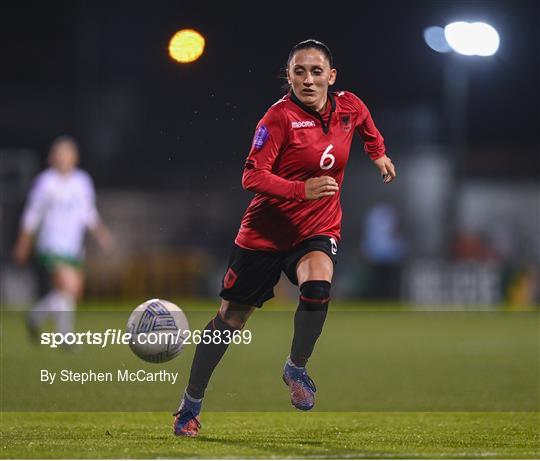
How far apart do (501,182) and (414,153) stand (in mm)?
4989

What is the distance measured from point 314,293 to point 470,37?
2.91 metres

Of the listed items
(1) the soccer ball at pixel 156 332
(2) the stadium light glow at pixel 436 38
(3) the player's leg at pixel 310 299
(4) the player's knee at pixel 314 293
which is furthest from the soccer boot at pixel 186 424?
(2) the stadium light glow at pixel 436 38

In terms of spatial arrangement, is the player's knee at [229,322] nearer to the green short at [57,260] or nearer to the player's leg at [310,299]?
the player's leg at [310,299]

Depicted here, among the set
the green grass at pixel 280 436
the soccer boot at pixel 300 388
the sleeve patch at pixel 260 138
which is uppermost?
the sleeve patch at pixel 260 138

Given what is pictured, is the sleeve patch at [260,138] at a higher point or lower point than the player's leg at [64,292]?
higher

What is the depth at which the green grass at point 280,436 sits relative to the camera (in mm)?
6305

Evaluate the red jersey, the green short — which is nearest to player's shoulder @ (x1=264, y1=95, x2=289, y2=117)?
the red jersey

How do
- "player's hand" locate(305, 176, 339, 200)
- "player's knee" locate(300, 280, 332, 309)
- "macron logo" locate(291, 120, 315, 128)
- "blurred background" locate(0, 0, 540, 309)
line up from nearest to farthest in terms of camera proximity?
"player's hand" locate(305, 176, 339, 200)
"player's knee" locate(300, 280, 332, 309)
"macron logo" locate(291, 120, 315, 128)
"blurred background" locate(0, 0, 540, 309)

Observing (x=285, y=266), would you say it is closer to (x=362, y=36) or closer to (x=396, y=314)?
(x=362, y=36)

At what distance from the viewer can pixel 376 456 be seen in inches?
244

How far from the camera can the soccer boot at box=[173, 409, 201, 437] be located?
6.97m

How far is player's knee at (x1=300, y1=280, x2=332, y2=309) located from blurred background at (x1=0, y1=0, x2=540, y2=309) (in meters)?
8.81

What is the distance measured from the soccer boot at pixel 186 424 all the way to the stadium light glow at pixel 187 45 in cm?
218

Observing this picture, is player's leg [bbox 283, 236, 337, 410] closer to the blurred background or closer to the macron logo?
the macron logo
